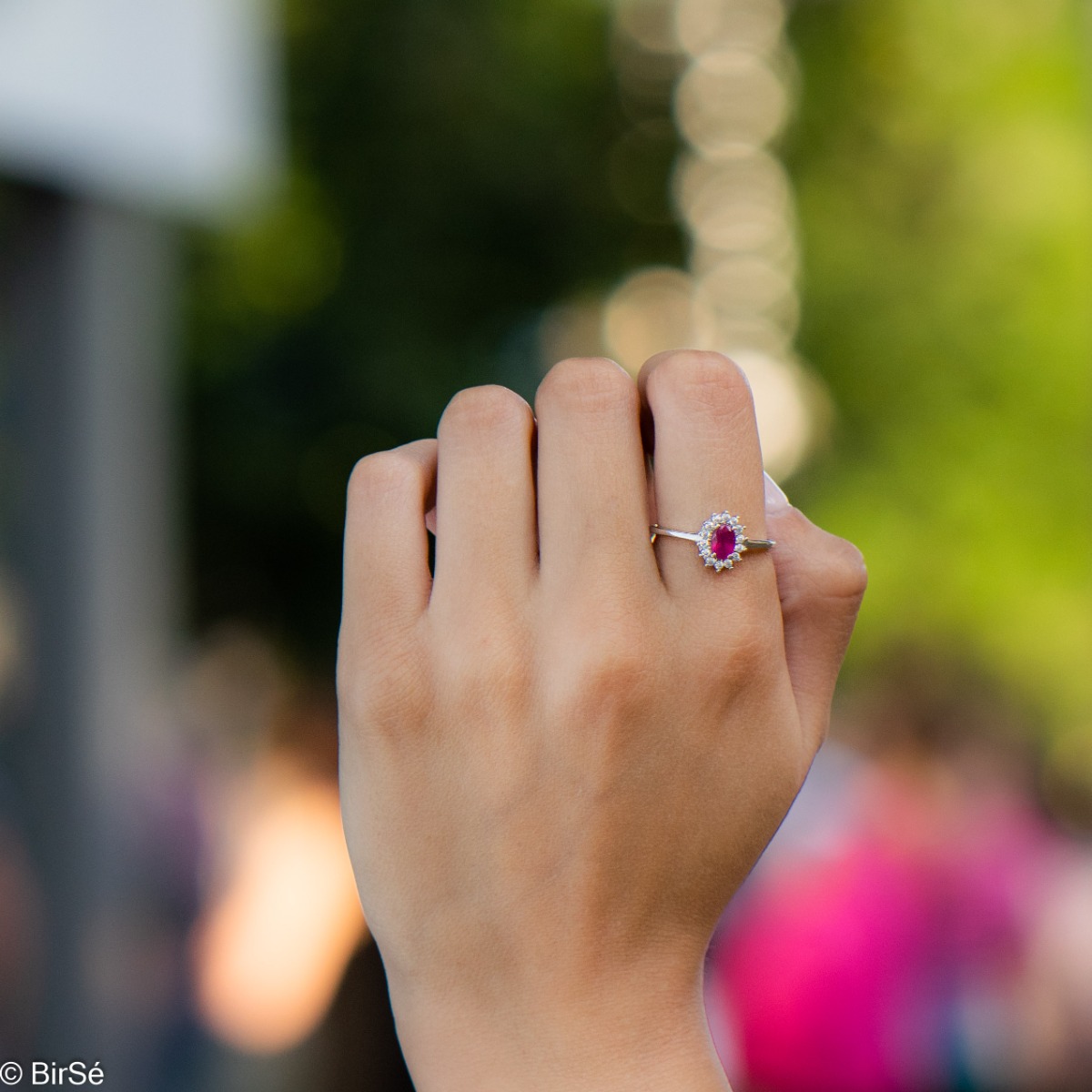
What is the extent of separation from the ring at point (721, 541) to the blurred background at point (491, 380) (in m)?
2.38

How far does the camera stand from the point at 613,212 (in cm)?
1048

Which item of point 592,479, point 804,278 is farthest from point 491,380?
point 592,479

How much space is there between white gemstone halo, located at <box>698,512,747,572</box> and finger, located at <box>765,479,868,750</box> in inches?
3.5

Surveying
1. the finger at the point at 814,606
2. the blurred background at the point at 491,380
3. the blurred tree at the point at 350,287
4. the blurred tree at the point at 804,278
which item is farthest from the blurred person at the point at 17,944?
the blurred tree at the point at 350,287

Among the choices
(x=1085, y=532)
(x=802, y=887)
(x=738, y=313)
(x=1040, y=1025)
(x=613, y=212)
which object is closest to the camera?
→ (x=802, y=887)

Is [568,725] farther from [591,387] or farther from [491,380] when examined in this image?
[491,380]

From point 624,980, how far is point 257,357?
340 inches

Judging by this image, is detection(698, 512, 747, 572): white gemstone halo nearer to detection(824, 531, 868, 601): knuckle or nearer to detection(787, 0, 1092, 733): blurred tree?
detection(824, 531, 868, 601): knuckle

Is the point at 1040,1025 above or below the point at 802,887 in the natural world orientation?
below

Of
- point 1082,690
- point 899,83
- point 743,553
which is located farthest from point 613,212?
point 743,553

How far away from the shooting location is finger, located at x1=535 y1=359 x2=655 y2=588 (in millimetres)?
795

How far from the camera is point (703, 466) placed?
808 millimetres

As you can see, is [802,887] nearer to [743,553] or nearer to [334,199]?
[743,553]

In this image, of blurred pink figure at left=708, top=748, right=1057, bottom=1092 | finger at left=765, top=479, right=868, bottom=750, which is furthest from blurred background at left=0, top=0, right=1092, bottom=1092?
finger at left=765, top=479, right=868, bottom=750
